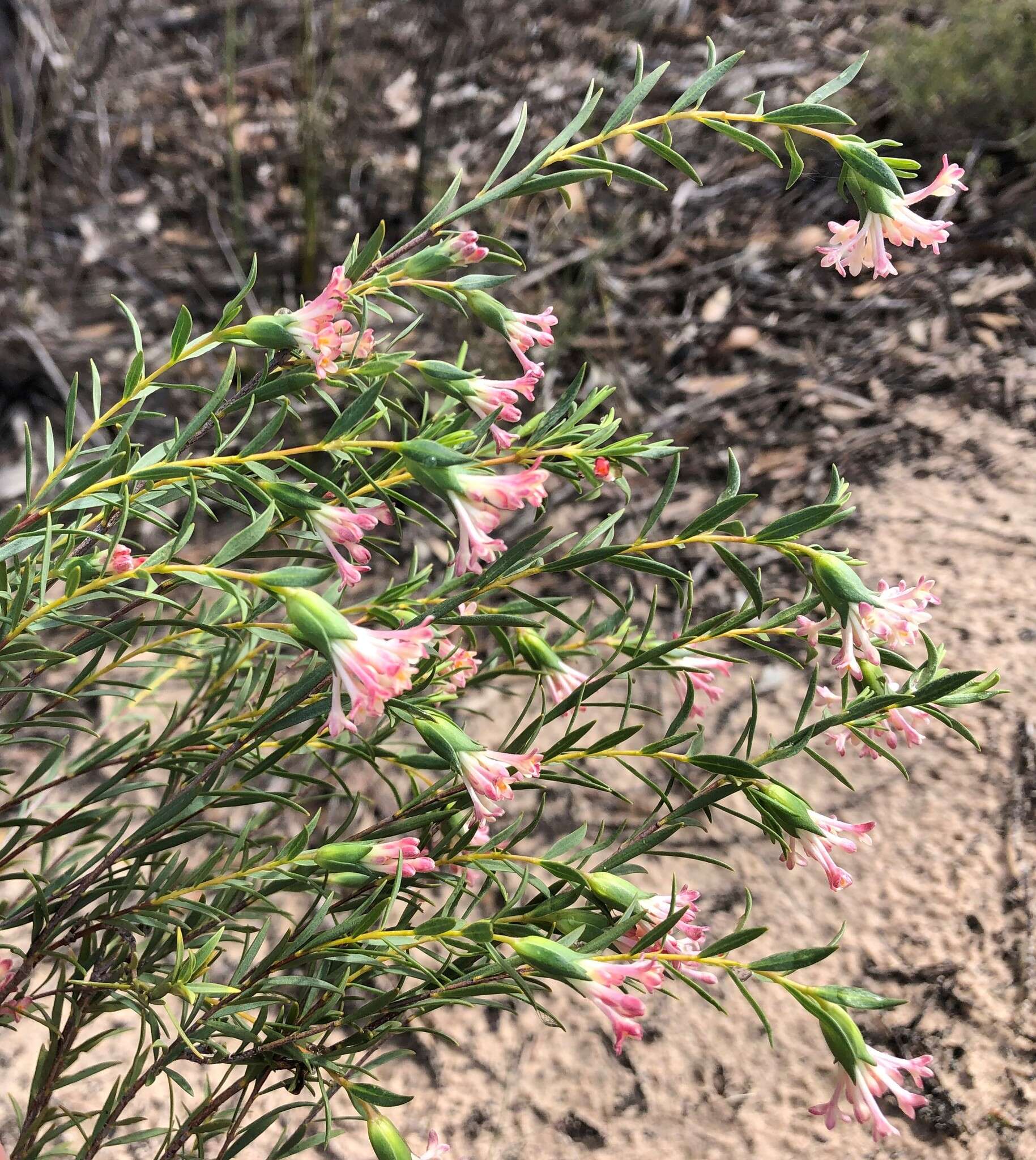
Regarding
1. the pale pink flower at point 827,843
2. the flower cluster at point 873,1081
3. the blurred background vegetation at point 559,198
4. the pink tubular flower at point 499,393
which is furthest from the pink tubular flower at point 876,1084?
the blurred background vegetation at point 559,198

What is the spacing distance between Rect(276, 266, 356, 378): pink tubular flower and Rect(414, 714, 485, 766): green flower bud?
239 mm

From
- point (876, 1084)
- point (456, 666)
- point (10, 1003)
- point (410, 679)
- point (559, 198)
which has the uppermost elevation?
point (410, 679)

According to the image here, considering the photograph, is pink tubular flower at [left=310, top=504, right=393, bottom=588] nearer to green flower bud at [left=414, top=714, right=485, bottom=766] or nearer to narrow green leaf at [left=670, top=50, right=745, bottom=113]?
green flower bud at [left=414, top=714, right=485, bottom=766]

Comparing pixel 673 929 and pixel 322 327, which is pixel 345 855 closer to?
pixel 673 929

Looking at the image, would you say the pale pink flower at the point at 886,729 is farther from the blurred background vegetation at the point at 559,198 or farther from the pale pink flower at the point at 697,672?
the blurred background vegetation at the point at 559,198

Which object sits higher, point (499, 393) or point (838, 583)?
point (499, 393)

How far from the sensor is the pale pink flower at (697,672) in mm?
822

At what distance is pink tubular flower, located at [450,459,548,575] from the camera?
60 cm

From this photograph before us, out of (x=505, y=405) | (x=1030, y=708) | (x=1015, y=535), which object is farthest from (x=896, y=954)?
(x=505, y=405)

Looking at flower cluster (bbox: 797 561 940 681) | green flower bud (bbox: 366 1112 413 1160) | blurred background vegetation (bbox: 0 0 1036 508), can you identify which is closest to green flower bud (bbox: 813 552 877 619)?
flower cluster (bbox: 797 561 940 681)

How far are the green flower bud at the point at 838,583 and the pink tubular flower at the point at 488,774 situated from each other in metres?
0.22

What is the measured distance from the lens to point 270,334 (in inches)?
26.3

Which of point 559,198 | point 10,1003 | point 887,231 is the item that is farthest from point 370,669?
point 559,198

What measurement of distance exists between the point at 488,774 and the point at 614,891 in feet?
0.45
